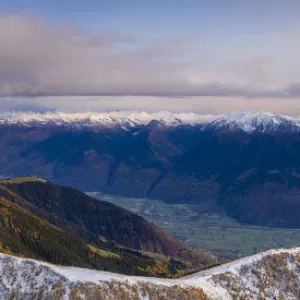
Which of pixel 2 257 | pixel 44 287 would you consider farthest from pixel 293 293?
pixel 2 257

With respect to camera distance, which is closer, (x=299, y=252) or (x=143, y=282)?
(x=143, y=282)

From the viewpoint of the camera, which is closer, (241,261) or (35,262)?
(35,262)

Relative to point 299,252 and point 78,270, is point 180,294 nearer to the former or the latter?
point 78,270

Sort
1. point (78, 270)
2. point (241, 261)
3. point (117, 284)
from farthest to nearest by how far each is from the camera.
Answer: point (241, 261) → point (78, 270) → point (117, 284)

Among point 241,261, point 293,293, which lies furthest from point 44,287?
point 293,293

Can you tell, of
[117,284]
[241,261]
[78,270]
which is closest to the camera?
[117,284]

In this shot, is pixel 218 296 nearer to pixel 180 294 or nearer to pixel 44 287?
pixel 180 294
